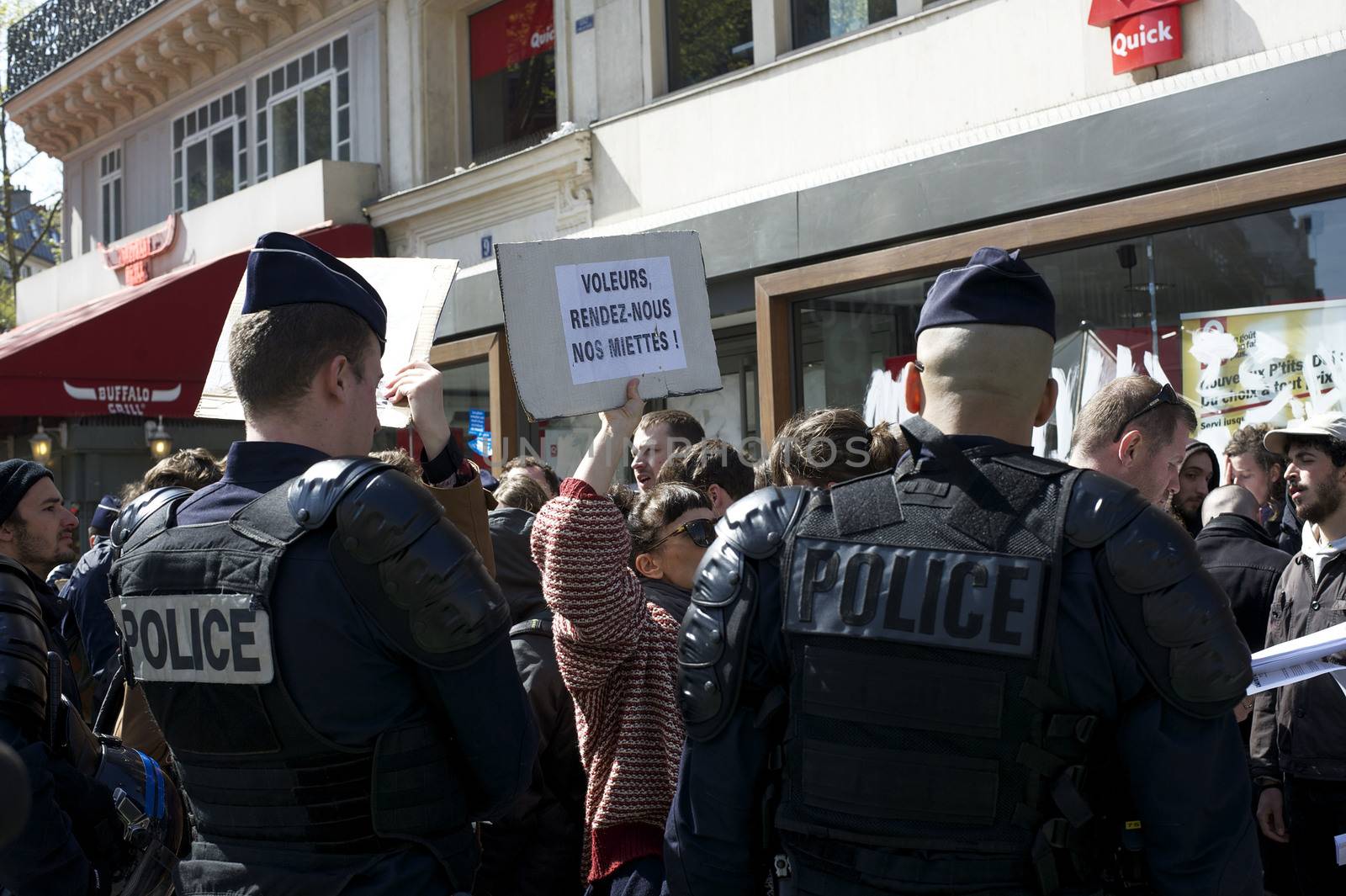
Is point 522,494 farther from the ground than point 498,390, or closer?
closer

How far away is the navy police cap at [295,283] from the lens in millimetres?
2432

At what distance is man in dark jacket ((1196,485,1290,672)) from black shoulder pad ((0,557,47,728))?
12.7 feet

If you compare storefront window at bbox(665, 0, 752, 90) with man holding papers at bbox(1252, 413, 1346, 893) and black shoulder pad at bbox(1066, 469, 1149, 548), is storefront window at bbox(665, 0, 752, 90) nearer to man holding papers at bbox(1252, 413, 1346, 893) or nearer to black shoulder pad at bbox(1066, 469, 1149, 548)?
man holding papers at bbox(1252, 413, 1346, 893)

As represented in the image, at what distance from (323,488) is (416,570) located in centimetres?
21

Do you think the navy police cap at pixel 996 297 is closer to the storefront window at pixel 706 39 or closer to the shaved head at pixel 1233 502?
the shaved head at pixel 1233 502

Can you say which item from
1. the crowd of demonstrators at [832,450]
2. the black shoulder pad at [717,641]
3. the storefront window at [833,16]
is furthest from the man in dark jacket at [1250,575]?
the storefront window at [833,16]

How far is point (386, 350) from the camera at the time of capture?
3742 mm

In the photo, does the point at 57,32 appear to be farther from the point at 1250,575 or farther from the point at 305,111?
the point at 1250,575

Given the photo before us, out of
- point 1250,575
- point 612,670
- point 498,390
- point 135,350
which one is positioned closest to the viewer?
point 612,670

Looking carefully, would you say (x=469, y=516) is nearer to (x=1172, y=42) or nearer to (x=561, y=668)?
(x=561, y=668)

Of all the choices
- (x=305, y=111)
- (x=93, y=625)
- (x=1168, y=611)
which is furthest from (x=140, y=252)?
(x=1168, y=611)

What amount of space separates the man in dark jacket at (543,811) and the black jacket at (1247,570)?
8.40 feet

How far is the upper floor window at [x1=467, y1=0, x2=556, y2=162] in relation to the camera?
12000 millimetres

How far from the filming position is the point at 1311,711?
4.30 metres
